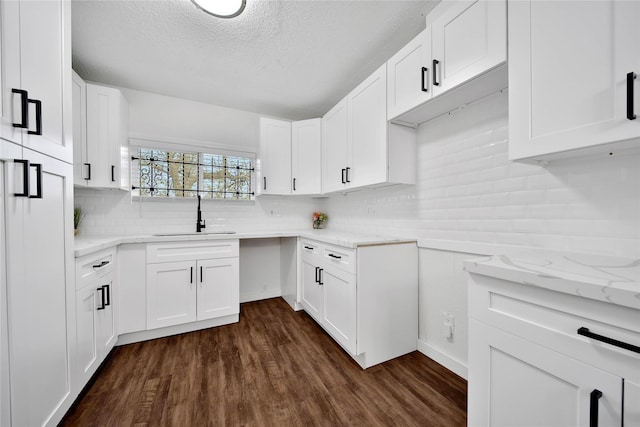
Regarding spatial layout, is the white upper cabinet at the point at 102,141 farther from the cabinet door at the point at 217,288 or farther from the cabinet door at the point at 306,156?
the cabinet door at the point at 306,156

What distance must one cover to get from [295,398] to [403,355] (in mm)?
941

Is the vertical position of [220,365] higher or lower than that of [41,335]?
lower

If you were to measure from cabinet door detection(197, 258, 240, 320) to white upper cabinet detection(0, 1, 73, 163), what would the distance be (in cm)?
139

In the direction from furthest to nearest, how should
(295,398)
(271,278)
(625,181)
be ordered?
(271,278), (295,398), (625,181)

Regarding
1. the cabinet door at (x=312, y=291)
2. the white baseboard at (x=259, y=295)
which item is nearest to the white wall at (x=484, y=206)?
→ the cabinet door at (x=312, y=291)

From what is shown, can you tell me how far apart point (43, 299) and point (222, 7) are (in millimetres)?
1899

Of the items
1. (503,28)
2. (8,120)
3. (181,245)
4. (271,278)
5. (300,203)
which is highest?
(503,28)

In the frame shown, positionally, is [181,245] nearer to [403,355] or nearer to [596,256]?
[403,355]

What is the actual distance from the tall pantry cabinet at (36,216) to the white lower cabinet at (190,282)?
0.84 m

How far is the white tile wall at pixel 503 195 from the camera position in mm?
1077

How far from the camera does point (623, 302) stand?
649 mm

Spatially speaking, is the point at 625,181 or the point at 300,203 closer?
the point at 625,181

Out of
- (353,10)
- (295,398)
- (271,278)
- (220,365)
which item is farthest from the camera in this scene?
(271,278)

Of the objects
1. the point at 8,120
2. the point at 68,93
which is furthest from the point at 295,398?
the point at 68,93
